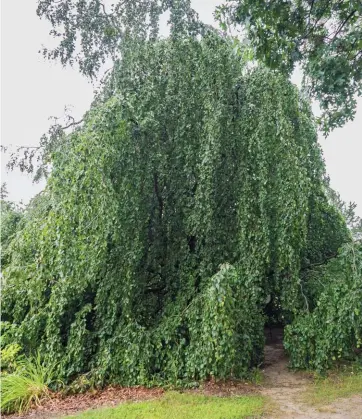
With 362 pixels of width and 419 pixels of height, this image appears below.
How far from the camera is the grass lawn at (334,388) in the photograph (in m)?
4.18

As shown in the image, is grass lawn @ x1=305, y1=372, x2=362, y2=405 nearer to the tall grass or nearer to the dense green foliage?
the dense green foliage

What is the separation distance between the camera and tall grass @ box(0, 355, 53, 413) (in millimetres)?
4113

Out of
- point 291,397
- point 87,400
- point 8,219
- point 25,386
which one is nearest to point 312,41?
point 291,397

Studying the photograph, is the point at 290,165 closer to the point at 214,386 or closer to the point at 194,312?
the point at 194,312

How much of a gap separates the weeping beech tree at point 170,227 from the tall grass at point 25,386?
0.67 feet

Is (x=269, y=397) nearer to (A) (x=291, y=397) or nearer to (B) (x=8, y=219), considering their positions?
(A) (x=291, y=397)

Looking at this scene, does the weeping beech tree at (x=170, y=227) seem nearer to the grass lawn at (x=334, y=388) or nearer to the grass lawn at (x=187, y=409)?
the grass lawn at (x=187, y=409)

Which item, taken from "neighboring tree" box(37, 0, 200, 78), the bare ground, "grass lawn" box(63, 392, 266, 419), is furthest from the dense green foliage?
"neighboring tree" box(37, 0, 200, 78)

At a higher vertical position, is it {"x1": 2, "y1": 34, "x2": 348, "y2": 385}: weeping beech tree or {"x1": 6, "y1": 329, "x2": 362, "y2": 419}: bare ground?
{"x1": 2, "y1": 34, "x2": 348, "y2": 385}: weeping beech tree

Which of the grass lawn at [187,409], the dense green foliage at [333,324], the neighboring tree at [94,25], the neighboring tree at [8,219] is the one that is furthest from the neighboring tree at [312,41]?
the neighboring tree at [8,219]

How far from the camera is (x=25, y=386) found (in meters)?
4.30

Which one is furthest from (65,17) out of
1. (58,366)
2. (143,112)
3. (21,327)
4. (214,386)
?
(214,386)

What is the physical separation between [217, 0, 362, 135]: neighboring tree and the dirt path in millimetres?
3103

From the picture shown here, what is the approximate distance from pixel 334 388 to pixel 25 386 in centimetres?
362
